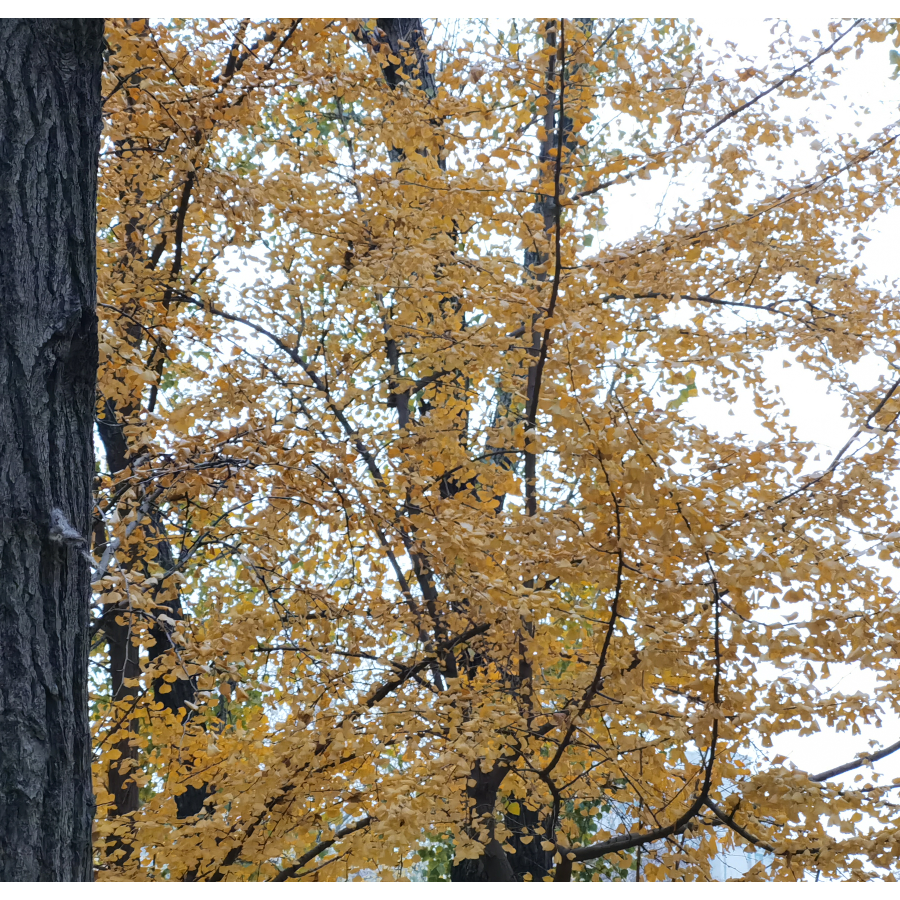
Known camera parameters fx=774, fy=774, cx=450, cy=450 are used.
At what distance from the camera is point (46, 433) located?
6.24ft

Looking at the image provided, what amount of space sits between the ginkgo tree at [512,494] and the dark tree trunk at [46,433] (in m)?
0.88

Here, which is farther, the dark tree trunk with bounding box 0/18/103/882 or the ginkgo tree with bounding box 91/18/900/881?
the ginkgo tree with bounding box 91/18/900/881

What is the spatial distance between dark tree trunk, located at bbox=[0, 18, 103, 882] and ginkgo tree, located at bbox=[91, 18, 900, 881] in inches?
34.5

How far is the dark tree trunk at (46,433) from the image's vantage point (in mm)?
1723

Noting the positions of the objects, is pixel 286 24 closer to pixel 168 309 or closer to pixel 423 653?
pixel 168 309

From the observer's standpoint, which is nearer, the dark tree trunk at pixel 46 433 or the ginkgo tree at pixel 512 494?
the dark tree trunk at pixel 46 433

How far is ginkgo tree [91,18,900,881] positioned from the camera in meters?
2.71

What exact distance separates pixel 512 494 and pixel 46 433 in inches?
81.1

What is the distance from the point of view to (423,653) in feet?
12.5

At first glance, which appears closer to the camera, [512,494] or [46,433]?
[46,433]

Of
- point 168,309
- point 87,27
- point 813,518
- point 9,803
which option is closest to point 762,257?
point 813,518

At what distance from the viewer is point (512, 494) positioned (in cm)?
350

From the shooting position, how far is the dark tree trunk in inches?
67.8
